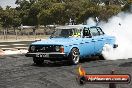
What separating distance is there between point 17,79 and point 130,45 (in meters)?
8.03

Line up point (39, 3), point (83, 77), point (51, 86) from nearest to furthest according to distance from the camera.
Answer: point (83, 77)
point (51, 86)
point (39, 3)

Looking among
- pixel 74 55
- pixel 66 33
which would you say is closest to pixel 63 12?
pixel 66 33

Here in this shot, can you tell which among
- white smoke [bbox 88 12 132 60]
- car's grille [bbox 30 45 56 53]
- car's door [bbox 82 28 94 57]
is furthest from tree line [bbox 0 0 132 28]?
car's grille [bbox 30 45 56 53]

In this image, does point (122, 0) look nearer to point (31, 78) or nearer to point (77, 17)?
point (77, 17)

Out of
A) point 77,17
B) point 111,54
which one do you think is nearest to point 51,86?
point 111,54

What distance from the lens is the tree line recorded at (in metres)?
68.2

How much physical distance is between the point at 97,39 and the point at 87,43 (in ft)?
2.44

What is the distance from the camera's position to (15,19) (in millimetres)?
87125

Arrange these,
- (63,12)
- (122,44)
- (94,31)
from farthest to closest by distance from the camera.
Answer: (63,12) < (122,44) < (94,31)

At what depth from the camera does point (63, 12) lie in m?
71.1

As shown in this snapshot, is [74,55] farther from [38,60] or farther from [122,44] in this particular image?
[122,44]

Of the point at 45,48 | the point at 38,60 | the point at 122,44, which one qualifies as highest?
the point at 122,44

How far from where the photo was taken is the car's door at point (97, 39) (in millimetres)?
13498

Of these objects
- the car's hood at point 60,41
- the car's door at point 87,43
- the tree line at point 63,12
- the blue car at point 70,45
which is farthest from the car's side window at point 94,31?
the tree line at point 63,12
